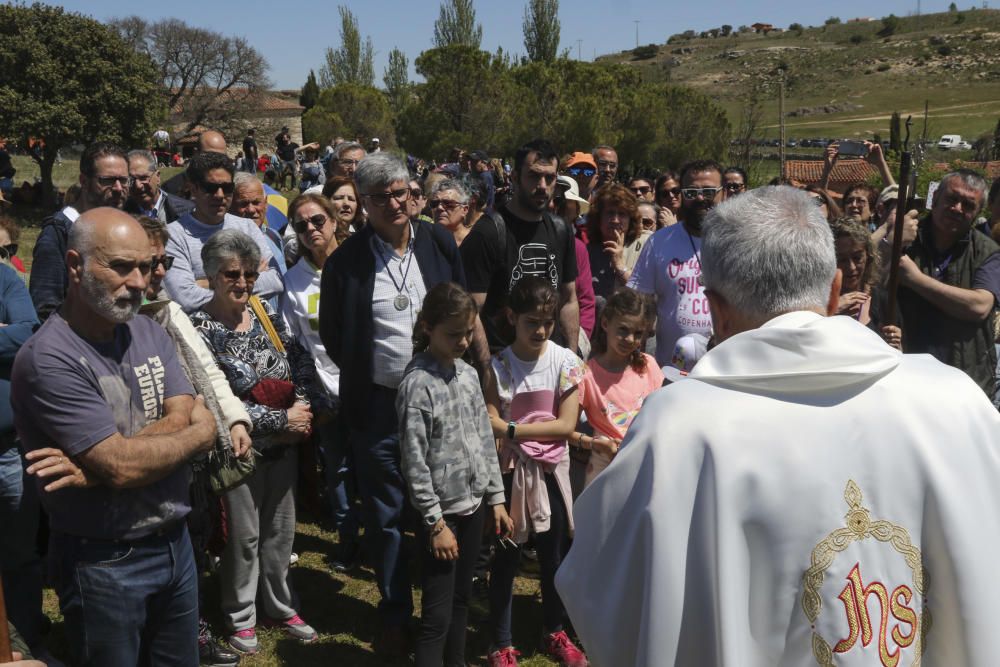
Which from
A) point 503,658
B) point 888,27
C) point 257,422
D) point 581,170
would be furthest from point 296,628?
A: point 888,27

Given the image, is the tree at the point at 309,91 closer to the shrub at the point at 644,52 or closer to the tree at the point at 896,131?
the tree at the point at 896,131

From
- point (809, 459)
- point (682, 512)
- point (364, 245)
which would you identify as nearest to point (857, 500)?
point (809, 459)

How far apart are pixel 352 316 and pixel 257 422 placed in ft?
2.17

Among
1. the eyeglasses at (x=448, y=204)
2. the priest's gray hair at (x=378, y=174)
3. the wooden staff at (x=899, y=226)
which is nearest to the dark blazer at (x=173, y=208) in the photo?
the eyeglasses at (x=448, y=204)

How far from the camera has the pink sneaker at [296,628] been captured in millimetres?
4688

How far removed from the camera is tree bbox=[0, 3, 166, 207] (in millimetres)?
20891

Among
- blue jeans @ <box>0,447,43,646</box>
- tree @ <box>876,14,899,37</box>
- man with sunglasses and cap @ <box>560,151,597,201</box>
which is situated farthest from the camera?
tree @ <box>876,14,899,37</box>

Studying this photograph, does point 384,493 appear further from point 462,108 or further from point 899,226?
point 462,108

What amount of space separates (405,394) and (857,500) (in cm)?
224

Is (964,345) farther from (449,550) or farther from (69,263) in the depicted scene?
(69,263)

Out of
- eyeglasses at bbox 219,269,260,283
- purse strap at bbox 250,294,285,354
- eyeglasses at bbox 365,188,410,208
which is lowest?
purse strap at bbox 250,294,285,354

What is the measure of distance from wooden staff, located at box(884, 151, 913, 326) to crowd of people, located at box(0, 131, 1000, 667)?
17 cm

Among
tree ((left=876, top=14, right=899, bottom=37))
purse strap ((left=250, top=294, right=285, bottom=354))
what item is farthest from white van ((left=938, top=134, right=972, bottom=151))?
tree ((left=876, top=14, right=899, bottom=37))

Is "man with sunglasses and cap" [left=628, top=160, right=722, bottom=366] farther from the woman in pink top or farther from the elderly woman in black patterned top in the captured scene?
the elderly woman in black patterned top
